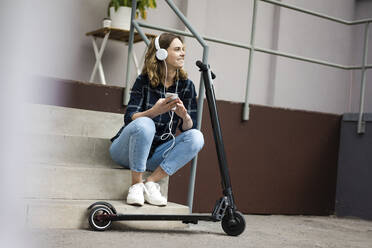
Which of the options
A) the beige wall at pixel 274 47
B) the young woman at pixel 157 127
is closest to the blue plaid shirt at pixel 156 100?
the young woman at pixel 157 127

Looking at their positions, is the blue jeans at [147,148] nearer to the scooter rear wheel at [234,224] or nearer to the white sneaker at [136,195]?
the white sneaker at [136,195]

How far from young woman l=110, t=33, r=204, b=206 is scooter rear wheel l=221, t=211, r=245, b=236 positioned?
0.85 feet

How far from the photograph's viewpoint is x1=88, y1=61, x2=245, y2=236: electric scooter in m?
1.71

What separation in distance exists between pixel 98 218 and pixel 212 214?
0.40 metres

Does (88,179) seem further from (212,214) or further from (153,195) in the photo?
(212,214)

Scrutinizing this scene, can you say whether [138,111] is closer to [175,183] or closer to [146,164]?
[146,164]

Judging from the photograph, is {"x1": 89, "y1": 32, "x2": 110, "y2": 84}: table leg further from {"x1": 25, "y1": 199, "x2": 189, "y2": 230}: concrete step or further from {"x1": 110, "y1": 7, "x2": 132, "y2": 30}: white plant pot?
{"x1": 25, "y1": 199, "x2": 189, "y2": 230}: concrete step

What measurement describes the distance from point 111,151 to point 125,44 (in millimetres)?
1938

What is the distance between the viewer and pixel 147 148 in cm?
186

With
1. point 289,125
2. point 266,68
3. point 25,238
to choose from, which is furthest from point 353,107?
point 25,238

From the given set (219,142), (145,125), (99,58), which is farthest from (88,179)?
(99,58)

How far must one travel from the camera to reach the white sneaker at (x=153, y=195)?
1917 mm

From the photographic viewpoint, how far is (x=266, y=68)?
4.65 m

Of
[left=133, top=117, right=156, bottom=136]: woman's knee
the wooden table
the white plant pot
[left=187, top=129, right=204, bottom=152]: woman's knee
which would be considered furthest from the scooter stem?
the white plant pot
